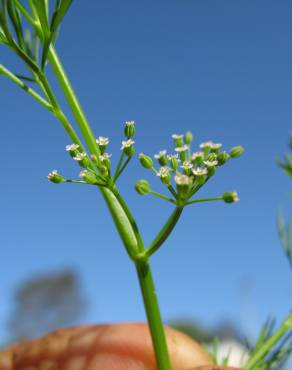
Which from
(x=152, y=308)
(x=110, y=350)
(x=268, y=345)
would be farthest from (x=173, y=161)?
(x=110, y=350)

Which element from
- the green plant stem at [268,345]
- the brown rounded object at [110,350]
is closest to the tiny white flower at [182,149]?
the green plant stem at [268,345]

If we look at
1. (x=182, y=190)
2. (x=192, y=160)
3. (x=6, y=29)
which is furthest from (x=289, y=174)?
(x=6, y=29)

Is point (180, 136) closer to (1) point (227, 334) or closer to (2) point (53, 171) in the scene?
(2) point (53, 171)

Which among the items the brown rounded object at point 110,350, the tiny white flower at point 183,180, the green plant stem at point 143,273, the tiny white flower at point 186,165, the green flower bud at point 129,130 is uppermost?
the green flower bud at point 129,130

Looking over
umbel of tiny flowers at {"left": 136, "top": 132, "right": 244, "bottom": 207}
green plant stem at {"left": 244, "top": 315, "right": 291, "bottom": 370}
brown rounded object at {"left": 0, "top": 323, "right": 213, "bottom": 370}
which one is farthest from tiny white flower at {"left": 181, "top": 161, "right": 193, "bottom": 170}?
brown rounded object at {"left": 0, "top": 323, "right": 213, "bottom": 370}

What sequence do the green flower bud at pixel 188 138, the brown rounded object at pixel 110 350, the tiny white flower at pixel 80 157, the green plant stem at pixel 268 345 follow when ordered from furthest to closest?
the brown rounded object at pixel 110 350, the green plant stem at pixel 268 345, the green flower bud at pixel 188 138, the tiny white flower at pixel 80 157

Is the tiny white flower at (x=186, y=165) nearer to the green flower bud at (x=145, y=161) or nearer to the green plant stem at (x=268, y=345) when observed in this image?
the green flower bud at (x=145, y=161)
